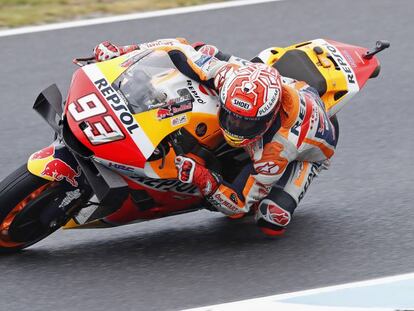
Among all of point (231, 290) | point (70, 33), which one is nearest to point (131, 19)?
point (70, 33)

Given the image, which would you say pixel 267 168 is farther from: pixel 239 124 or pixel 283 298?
pixel 283 298

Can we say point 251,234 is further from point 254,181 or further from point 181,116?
point 181,116

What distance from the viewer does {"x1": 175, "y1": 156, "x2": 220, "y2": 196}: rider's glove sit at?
5754 mm

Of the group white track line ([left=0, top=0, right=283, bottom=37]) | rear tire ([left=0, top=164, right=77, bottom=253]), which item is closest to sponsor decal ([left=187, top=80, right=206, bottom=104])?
rear tire ([left=0, top=164, right=77, bottom=253])

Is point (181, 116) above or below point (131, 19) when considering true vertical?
above

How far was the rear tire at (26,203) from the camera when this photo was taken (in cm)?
584

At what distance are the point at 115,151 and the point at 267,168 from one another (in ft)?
2.72

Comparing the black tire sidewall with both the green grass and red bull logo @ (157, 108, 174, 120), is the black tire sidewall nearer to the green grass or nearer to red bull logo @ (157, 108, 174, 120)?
red bull logo @ (157, 108, 174, 120)

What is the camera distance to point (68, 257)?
6176mm

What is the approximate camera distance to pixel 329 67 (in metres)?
6.64

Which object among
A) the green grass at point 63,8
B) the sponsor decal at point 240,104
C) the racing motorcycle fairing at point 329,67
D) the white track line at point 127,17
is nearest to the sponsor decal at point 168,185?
the sponsor decal at point 240,104

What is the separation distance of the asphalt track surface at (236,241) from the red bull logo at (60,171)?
20.6 inches

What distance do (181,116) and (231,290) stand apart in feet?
2.98

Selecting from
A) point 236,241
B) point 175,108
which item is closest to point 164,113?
point 175,108
